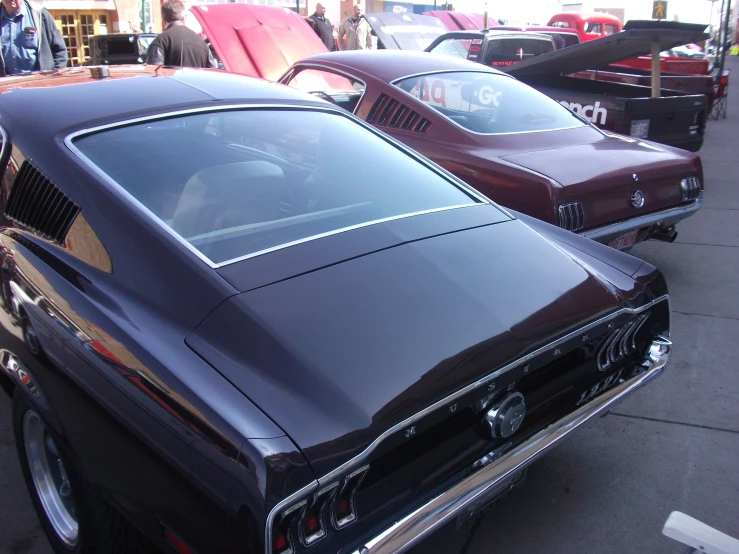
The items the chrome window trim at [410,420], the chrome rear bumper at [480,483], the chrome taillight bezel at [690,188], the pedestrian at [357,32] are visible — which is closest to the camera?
the chrome window trim at [410,420]

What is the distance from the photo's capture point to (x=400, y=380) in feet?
5.93

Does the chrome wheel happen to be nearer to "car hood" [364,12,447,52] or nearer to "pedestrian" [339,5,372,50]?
"car hood" [364,12,447,52]

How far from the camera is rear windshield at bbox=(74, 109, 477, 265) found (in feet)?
7.45

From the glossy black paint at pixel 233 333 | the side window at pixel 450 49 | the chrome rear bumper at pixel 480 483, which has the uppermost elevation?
the side window at pixel 450 49

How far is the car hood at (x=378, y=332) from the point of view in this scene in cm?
171

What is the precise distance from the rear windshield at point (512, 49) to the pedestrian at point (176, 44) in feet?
14.5

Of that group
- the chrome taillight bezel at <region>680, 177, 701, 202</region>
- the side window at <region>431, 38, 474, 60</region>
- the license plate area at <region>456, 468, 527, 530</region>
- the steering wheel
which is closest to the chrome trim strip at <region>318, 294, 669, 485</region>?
the license plate area at <region>456, 468, 527, 530</region>

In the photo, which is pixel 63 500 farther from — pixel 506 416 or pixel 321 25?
pixel 321 25

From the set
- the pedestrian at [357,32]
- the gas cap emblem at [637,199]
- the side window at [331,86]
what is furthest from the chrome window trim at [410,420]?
the pedestrian at [357,32]

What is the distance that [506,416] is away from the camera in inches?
80.6

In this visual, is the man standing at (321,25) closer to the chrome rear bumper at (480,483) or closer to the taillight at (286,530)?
the chrome rear bumper at (480,483)

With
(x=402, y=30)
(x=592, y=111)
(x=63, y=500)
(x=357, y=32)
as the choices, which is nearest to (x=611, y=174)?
(x=592, y=111)

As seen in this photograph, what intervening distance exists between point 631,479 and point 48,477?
233 centimetres

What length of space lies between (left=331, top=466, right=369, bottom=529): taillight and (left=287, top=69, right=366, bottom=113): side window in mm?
Answer: 4063
